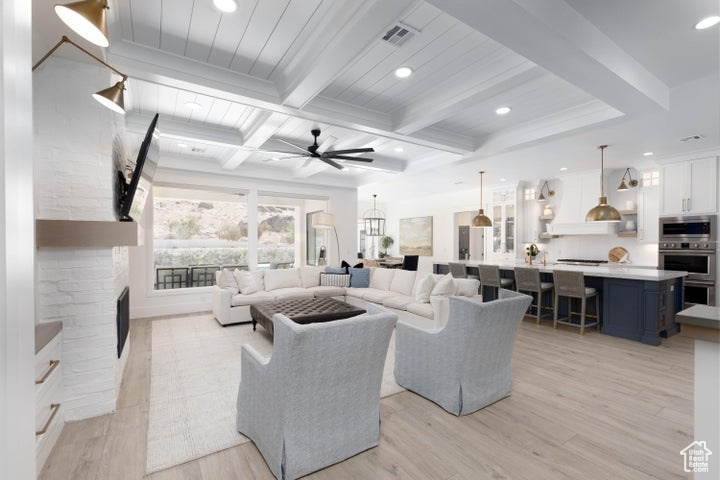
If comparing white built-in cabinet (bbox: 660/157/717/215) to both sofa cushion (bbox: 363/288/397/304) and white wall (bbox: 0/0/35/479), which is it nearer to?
sofa cushion (bbox: 363/288/397/304)

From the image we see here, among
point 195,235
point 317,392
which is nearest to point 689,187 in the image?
point 317,392

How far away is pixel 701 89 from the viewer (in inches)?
126

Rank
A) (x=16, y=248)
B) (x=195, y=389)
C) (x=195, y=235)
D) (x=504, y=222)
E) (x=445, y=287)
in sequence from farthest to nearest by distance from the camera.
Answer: (x=504, y=222) → (x=195, y=235) → (x=445, y=287) → (x=195, y=389) → (x=16, y=248)

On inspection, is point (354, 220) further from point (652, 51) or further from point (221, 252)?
point (652, 51)

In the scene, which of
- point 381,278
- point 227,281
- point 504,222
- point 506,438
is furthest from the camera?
point 504,222

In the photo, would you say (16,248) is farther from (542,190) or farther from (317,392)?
(542,190)

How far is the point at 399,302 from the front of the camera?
5000mm

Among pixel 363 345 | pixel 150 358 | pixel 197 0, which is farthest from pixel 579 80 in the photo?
pixel 150 358

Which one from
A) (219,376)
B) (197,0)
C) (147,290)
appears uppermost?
(197,0)

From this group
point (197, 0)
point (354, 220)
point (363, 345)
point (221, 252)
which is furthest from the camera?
point (354, 220)

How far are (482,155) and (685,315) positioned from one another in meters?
4.12

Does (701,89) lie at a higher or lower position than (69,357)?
higher

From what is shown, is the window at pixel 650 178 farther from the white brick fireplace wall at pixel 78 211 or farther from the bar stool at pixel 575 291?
the white brick fireplace wall at pixel 78 211

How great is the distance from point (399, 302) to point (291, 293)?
1803 millimetres
